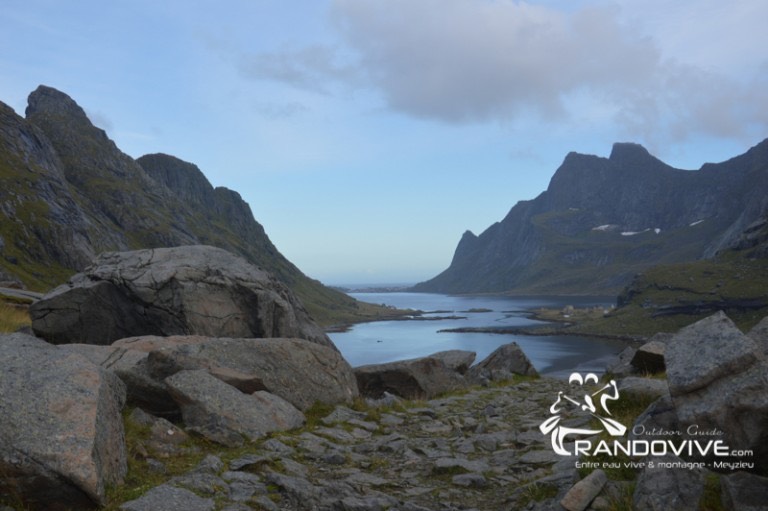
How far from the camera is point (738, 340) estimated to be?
779 centimetres

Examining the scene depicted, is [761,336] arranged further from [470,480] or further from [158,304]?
[158,304]

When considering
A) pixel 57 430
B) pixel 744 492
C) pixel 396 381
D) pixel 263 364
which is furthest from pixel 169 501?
pixel 396 381

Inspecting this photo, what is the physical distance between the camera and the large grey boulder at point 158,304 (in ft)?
75.5

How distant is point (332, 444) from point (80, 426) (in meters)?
6.07

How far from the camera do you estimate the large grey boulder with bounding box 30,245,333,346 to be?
23000mm

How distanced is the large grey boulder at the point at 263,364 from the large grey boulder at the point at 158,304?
19.6 feet

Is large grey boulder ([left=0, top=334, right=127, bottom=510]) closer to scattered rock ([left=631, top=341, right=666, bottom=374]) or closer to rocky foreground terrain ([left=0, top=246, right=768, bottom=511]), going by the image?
rocky foreground terrain ([left=0, top=246, right=768, bottom=511])

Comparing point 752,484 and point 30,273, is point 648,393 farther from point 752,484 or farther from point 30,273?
point 30,273

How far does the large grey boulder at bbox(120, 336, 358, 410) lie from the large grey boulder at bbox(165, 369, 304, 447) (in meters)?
1.03

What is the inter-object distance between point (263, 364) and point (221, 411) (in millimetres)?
3806

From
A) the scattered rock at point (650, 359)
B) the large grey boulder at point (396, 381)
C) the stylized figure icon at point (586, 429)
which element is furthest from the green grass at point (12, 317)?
the scattered rock at point (650, 359)

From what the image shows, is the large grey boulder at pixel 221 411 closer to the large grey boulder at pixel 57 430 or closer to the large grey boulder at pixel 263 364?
the large grey boulder at pixel 263 364

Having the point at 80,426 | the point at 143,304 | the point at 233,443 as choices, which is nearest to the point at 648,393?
the point at 233,443

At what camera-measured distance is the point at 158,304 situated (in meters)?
23.2
